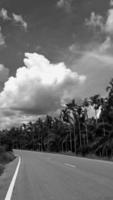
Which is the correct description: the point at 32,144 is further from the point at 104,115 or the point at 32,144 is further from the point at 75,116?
the point at 104,115

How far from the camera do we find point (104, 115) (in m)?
56.0

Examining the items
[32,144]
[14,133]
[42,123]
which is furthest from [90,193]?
[14,133]

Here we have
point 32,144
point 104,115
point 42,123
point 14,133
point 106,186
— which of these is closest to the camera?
point 106,186

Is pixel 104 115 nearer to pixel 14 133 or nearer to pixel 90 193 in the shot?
pixel 90 193

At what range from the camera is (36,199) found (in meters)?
7.70

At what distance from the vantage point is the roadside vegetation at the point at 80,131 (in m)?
51.5

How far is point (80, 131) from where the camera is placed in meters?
70.1

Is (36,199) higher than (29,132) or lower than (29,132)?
lower

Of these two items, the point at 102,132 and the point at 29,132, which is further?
the point at 29,132

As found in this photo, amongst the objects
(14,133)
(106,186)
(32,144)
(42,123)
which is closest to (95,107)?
(106,186)

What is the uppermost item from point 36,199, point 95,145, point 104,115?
point 104,115

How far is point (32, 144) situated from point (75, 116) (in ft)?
209

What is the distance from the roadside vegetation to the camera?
5147cm

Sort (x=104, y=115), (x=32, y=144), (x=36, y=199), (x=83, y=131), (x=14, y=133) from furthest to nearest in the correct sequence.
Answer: (x=14, y=133), (x=32, y=144), (x=83, y=131), (x=104, y=115), (x=36, y=199)
